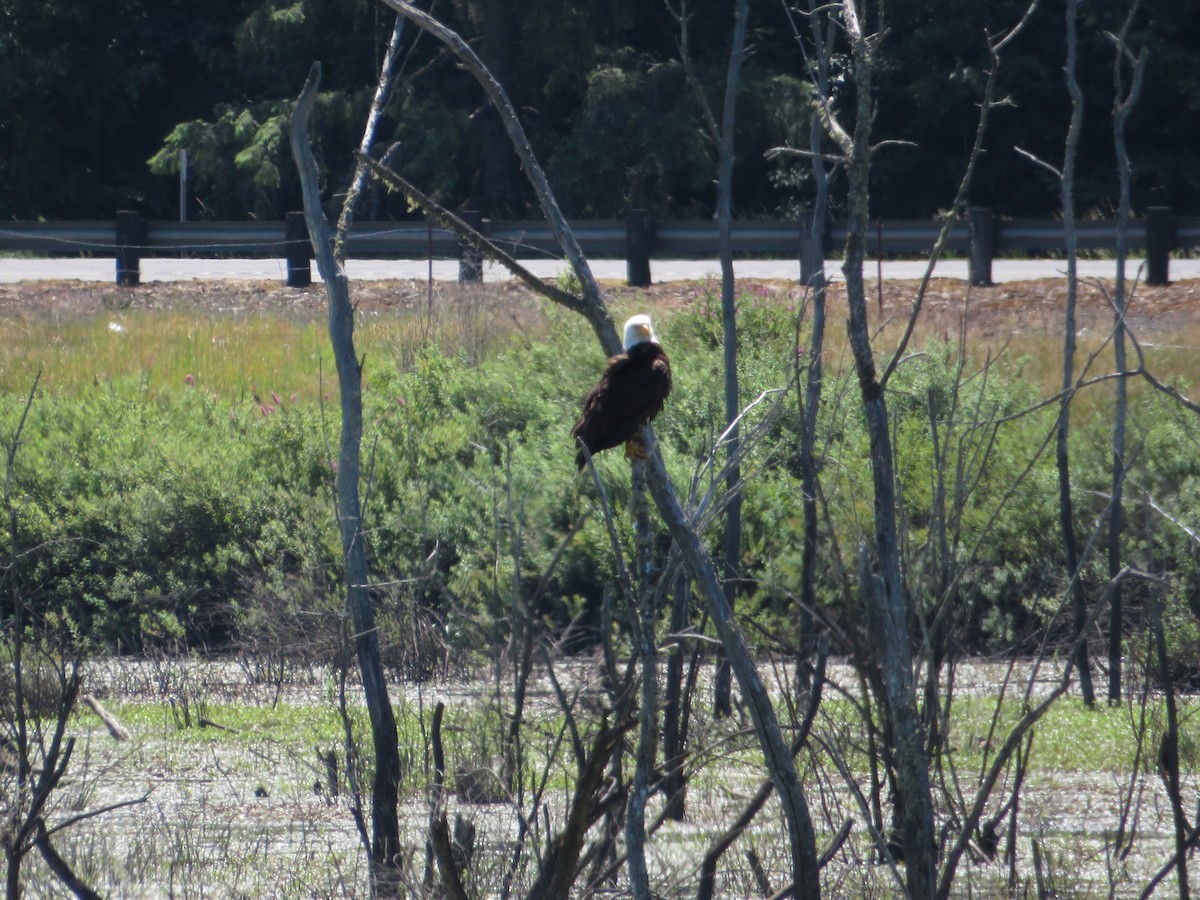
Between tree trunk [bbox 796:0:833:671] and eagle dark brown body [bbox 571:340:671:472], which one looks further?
eagle dark brown body [bbox 571:340:671:472]

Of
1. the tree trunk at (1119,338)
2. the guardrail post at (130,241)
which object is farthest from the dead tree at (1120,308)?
the guardrail post at (130,241)

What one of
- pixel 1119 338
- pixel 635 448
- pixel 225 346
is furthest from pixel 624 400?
pixel 225 346

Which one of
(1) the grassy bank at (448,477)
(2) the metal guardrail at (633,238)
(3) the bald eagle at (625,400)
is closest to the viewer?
(3) the bald eagle at (625,400)

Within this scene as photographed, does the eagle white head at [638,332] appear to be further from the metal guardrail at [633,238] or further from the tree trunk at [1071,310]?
the metal guardrail at [633,238]

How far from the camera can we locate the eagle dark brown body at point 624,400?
16.8ft

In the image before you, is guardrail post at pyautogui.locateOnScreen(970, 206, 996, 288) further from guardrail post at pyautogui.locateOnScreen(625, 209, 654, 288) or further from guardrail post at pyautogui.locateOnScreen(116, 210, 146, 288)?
guardrail post at pyautogui.locateOnScreen(116, 210, 146, 288)

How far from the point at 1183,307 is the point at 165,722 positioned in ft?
31.8

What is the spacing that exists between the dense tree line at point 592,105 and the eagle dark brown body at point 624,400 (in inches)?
668

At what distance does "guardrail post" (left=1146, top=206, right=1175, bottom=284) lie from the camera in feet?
48.2

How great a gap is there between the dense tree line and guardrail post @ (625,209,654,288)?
21.0ft

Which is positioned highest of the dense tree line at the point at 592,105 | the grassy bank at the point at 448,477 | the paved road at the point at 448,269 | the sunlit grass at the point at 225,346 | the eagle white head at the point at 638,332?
the dense tree line at the point at 592,105

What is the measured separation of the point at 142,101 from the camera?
94.0ft

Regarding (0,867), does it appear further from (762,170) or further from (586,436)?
(762,170)

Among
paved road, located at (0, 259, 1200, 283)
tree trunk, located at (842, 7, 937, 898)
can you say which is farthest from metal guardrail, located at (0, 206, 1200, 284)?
tree trunk, located at (842, 7, 937, 898)
